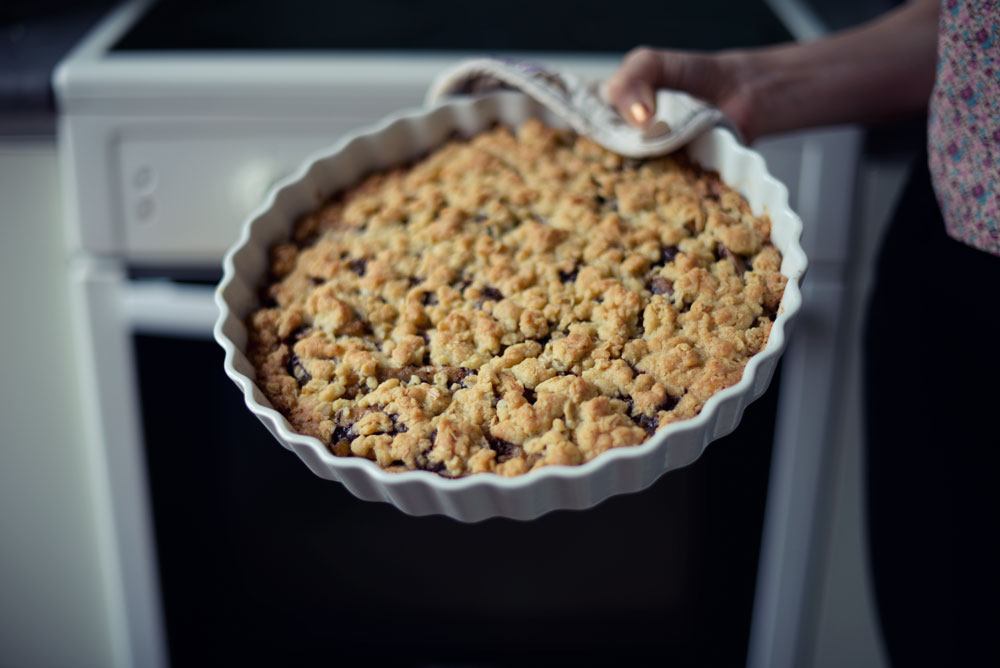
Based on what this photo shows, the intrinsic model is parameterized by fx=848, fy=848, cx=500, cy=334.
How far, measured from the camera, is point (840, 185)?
91cm

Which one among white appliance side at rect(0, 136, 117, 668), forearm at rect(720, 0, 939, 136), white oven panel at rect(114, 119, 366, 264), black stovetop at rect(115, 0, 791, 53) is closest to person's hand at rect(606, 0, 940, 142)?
forearm at rect(720, 0, 939, 136)

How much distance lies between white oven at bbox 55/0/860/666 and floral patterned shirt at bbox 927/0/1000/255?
0.97 ft

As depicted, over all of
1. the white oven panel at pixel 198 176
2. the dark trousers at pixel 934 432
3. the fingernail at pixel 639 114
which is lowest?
the dark trousers at pixel 934 432

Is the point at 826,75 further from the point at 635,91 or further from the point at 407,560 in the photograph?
the point at 407,560

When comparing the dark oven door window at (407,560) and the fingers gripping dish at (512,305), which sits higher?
the fingers gripping dish at (512,305)

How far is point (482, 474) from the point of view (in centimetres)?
45

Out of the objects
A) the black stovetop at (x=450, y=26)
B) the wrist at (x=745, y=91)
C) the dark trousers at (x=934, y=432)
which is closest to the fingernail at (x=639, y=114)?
the wrist at (x=745, y=91)

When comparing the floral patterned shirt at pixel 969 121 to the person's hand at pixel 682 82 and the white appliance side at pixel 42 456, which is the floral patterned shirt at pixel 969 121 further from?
the white appliance side at pixel 42 456

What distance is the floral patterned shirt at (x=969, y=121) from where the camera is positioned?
0.55 meters

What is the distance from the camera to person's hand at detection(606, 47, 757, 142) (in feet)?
2.14

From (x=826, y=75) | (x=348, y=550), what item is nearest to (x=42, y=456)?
(x=348, y=550)

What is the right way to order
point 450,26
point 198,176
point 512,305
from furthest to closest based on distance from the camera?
1. point 450,26
2. point 198,176
3. point 512,305

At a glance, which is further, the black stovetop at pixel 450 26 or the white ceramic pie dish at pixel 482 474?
the black stovetop at pixel 450 26

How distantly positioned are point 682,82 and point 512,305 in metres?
0.27
